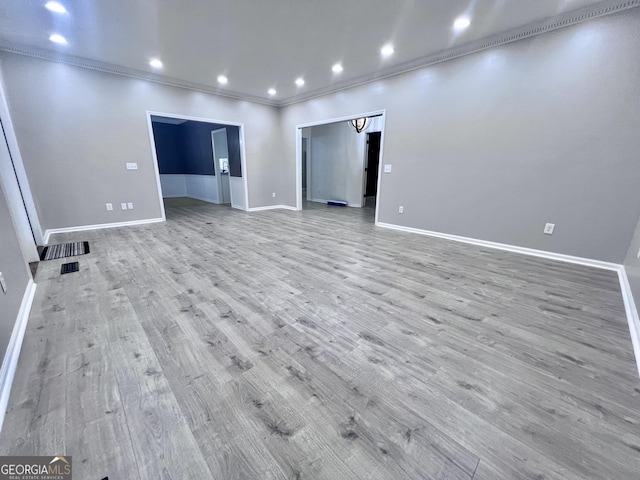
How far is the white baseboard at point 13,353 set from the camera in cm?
119

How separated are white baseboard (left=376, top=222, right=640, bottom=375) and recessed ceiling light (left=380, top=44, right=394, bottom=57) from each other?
2695 millimetres

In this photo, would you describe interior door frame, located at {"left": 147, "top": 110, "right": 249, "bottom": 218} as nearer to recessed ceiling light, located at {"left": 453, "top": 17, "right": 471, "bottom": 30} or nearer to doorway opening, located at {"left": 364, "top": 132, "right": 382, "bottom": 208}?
doorway opening, located at {"left": 364, "top": 132, "right": 382, "bottom": 208}

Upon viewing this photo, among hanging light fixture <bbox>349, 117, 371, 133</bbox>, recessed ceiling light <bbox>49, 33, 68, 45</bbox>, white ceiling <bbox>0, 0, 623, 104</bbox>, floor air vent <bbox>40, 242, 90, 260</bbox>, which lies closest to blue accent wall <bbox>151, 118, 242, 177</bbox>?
white ceiling <bbox>0, 0, 623, 104</bbox>

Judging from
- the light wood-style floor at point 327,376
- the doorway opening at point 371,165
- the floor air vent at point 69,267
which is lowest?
the floor air vent at point 69,267

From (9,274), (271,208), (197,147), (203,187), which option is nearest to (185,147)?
(197,147)

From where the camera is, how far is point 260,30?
3.08 metres

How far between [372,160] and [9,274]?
307 inches

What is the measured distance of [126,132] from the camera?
4512 mm

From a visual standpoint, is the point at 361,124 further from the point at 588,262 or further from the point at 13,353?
the point at 13,353

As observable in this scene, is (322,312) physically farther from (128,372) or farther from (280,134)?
(280,134)

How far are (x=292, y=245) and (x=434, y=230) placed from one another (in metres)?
2.40

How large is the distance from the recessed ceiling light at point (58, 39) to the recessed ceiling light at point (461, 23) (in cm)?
485

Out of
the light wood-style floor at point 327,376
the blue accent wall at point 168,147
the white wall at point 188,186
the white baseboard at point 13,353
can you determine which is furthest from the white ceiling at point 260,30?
the blue accent wall at point 168,147

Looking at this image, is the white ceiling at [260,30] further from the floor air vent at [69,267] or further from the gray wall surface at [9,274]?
the floor air vent at [69,267]
